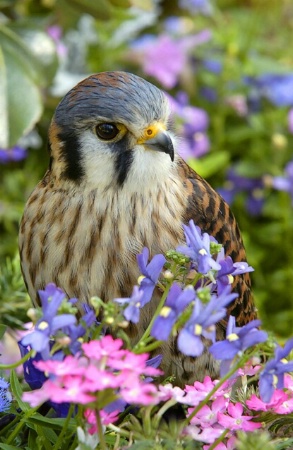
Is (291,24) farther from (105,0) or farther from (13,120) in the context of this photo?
(13,120)

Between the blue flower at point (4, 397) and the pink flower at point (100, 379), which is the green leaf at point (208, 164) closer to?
the blue flower at point (4, 397)

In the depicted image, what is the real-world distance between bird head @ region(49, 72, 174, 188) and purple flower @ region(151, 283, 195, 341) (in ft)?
2.18

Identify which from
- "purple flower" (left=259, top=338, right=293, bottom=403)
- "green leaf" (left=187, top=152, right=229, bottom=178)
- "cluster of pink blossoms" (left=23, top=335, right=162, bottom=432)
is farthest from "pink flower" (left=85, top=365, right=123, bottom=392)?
"green leaf" (left=187, top=152, right=229, bottom=178)

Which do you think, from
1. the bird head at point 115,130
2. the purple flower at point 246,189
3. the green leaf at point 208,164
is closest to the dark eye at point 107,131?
the bird head at point 115,130

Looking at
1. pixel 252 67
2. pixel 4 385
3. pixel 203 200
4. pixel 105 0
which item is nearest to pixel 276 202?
pixel 252 67

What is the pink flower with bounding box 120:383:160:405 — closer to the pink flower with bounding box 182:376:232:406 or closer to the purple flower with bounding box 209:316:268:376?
the purple flower with bounding box 209:316:268:376

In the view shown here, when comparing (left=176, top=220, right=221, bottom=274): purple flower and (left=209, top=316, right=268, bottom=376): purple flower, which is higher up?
(left=176, top=220, right=221, bottom=274): purple flower

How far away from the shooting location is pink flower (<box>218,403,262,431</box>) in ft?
4.95

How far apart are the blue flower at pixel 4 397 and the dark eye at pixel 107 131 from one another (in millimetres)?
640

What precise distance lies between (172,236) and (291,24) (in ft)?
11.6

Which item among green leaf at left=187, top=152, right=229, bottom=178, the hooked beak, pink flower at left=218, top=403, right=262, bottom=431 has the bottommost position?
pink flower at left=218, top=403, right=262, bottom=431

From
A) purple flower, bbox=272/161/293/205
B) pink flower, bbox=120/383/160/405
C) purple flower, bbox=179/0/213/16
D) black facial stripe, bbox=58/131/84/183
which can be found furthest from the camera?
purple flower, bbox=179/0/213/16

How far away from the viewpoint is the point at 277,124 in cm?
405

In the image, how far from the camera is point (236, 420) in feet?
5.02
